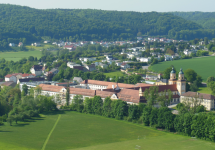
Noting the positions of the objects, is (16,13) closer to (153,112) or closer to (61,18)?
(61,18)

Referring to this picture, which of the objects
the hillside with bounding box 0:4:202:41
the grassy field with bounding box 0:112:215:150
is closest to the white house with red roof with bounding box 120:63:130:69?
the grassy field with bounding box 0:112:215:150

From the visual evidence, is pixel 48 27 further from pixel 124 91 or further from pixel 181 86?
pixel 124 91

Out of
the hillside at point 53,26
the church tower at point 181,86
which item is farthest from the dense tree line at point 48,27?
the church tower at point 181,86

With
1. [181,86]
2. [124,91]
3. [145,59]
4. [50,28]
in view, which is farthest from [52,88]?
[50,28]

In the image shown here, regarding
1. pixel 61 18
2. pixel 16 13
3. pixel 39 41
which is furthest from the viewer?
pixel 61 18

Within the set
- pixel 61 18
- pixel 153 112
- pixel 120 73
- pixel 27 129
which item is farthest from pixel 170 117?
pixel 61 18

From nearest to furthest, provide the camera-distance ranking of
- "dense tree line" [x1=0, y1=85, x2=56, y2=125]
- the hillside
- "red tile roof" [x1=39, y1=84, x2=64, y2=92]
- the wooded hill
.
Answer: "dense tree line" [x1=0, y1=85, x2=56, y2=125] < "red tile roof" [x1=39, y1=84, x2=64, y2=92] < the wooded hill < the hillside

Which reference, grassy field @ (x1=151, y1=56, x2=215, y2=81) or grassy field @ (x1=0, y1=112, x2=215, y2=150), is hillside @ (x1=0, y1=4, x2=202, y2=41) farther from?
grassy field @ (x1=0, y1=112, x2=215, y2=150)
